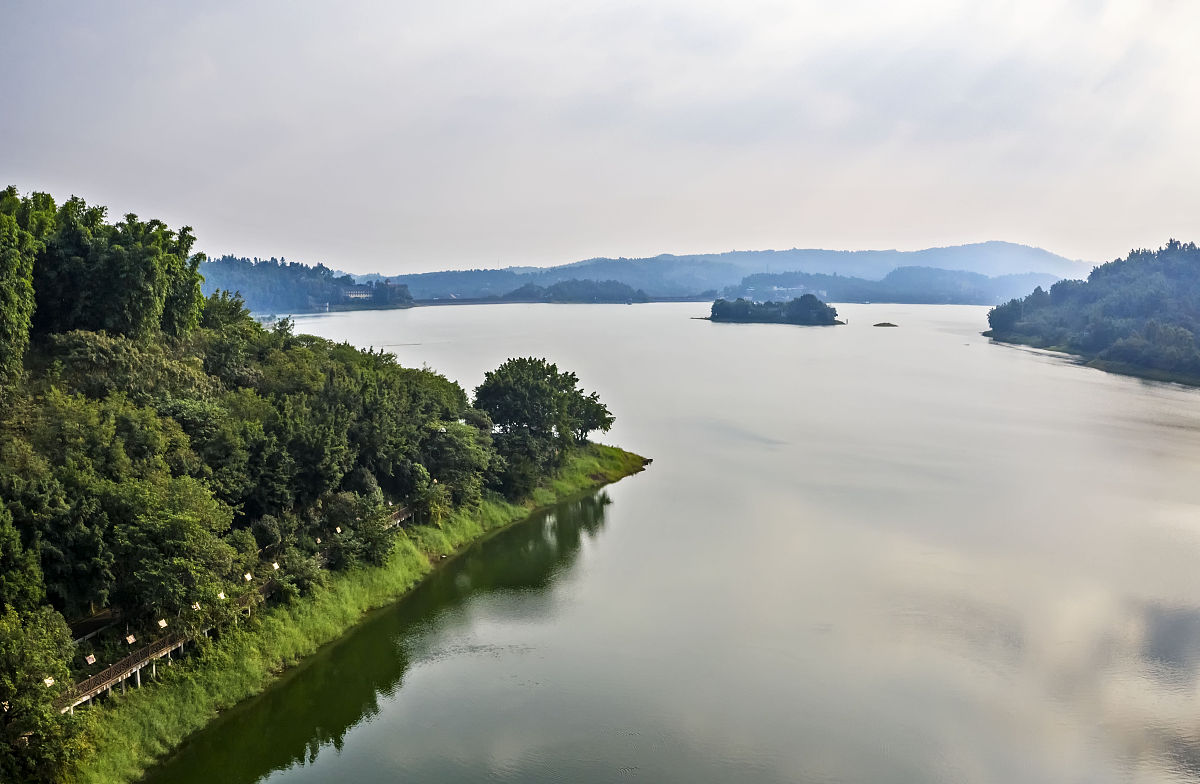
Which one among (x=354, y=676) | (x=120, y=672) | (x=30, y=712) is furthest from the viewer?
(x=354, y=676)

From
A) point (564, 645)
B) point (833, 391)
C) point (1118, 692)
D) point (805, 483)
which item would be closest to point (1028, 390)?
point (833, 391)

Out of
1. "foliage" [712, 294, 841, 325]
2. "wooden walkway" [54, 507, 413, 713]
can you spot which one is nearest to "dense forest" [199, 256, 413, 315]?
"foliage" [712, 294, 841, 325]

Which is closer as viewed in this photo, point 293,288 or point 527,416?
point 527,416

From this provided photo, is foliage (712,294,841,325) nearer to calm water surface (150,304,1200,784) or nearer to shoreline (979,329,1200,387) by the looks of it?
shoreline (979,329,1200,387)

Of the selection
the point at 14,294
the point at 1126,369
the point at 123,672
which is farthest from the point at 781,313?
the point at 123,672

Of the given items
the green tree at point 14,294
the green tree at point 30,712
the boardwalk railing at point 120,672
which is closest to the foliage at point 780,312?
the green tree at point 14,294

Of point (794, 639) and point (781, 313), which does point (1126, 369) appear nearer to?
point (781, 313)
